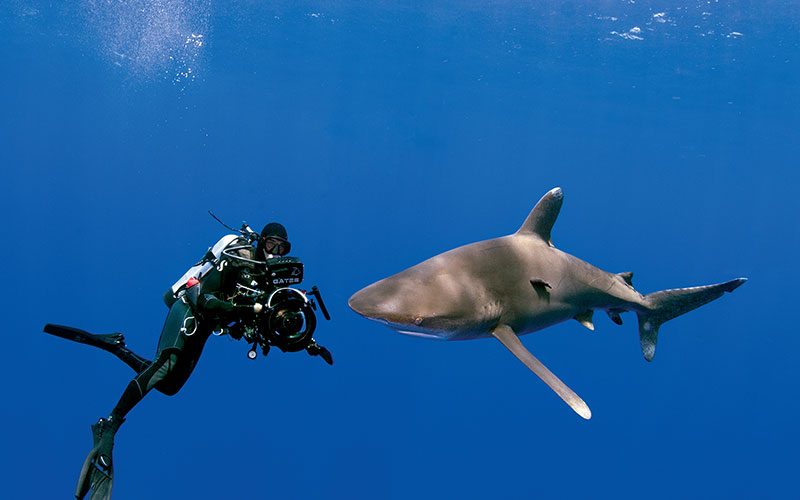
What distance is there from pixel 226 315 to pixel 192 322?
63 centimetres

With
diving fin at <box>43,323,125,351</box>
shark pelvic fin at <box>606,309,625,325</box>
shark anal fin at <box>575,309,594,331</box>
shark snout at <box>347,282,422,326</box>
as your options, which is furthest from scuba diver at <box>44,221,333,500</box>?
shark pelvic fin at <box>606,309,625,325</box>

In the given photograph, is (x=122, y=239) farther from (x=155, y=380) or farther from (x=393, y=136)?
(x=155, y=380)

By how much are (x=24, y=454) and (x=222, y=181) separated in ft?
156

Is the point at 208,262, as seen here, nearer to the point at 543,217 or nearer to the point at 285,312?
the point at 285,312

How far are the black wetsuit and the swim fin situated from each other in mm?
137

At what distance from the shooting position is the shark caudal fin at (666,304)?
7805mm

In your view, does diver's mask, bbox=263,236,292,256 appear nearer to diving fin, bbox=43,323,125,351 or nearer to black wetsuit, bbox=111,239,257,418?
black wetsuit, bbox=111,239,257,418

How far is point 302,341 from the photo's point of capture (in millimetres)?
5195

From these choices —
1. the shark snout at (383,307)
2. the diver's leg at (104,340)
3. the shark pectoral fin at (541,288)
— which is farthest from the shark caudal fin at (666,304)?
the diver's leg at (104,340)

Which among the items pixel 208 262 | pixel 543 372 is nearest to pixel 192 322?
pixel 208 262

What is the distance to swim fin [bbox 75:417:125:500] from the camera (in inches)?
200

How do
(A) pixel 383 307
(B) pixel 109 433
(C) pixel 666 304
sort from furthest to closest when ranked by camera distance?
1. (C) pixel 666 304
2. (B) pixel 109 433
3. (A) pixel 383 307

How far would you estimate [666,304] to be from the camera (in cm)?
793

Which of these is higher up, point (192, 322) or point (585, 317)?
point (192, 322)
